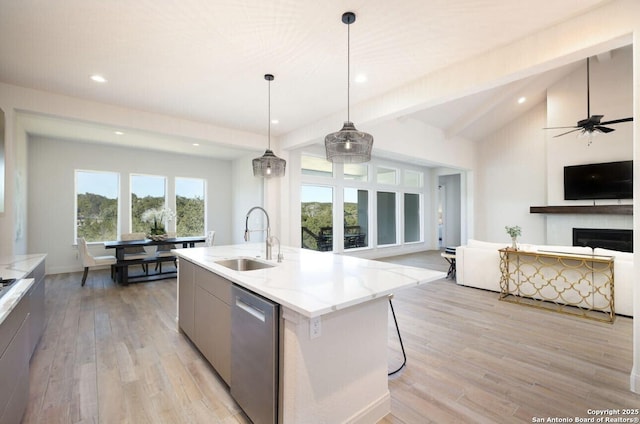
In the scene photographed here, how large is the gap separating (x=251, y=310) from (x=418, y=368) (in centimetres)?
156

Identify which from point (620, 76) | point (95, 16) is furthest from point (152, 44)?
point (620, 76)

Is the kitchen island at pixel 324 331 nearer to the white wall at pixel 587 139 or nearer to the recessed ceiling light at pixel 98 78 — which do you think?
the recessed ceiling light at pixel 98 78

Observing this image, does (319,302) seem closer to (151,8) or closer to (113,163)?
(151,8)

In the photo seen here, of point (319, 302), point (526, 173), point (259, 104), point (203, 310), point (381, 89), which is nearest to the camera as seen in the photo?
point (319, 302)

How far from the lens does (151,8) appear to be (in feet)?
7.10

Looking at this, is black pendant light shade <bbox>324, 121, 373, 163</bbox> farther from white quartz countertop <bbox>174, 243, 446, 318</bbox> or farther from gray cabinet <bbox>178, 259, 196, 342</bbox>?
gray cabinet <bbox>178, 259, 196, 342</bbox>

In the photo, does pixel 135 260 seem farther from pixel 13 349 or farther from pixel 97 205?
pixel 13 349

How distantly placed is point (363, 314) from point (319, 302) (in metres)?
0.47

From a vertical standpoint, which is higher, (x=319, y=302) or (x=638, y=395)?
(x=319, y=302)

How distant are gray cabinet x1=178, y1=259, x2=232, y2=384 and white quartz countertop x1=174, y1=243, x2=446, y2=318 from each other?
5.2 inches

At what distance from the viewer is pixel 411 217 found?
369 inches

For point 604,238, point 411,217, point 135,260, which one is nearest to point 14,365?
point 135,260

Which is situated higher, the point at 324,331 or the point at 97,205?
the point at 97,205

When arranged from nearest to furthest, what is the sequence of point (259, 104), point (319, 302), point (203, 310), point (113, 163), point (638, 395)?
point (319, 302) < point (638, 395) < point (203, 310) < point (259, 104) < point (113, 163)
